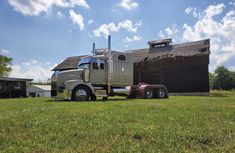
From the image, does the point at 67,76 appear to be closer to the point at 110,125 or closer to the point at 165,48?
the point at 110,125

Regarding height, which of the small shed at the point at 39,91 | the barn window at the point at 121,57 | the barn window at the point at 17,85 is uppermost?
the barn window at the point at 121,57

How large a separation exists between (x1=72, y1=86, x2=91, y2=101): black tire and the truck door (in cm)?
106

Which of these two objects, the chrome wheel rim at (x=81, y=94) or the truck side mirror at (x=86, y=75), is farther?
the truck side mirror at (x=86, y=75)

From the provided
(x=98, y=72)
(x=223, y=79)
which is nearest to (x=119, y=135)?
(x=98, y=72)

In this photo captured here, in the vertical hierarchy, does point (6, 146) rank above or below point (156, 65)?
below

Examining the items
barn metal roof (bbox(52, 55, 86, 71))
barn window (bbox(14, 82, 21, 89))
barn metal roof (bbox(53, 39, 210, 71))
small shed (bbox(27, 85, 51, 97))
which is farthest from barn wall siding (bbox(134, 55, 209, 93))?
small shed (bbox(27, 85, 51, 97))

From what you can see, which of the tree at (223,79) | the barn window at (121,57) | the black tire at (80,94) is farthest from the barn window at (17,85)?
the tree at (223,79)

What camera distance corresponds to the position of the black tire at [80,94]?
66.3 feet

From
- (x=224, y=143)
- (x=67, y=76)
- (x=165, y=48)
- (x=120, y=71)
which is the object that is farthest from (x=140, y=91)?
(x=165, y=48)

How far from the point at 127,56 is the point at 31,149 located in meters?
18.7

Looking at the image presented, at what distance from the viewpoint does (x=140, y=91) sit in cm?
2439

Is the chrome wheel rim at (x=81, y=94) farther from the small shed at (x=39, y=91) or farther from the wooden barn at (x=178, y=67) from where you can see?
the small shed at (x=39, y=91)

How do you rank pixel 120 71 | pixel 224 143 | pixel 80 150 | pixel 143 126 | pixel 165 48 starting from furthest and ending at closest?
pixel 165 48 → pixel 120 71 → pixel 143 126 → pixel 224 143 → pixel 80 150

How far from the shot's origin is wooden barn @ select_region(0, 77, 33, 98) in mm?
43781
